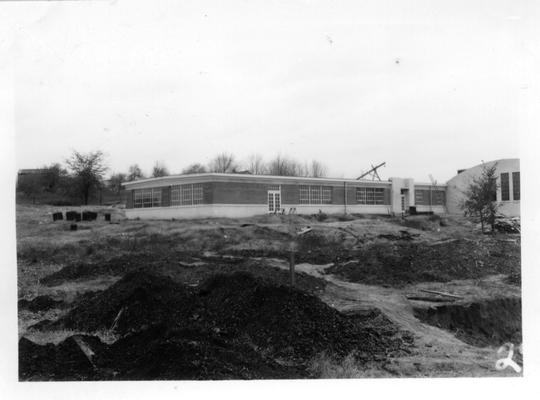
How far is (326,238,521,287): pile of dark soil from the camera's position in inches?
561

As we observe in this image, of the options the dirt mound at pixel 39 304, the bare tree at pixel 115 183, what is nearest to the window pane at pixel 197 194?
the dirt mound at pixel 39 304

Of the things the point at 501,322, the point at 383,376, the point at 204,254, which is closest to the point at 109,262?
the point at 204,254

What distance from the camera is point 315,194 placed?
3412 centimetres

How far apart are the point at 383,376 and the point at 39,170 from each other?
43461 mm

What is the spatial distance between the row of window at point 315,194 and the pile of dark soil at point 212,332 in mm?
Result: 23058

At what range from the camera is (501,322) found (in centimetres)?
1116

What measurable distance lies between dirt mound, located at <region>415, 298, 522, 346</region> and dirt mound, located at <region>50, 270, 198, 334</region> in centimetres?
576

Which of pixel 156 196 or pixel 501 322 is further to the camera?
pixel 156 196

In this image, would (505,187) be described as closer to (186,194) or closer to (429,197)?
(429,197)

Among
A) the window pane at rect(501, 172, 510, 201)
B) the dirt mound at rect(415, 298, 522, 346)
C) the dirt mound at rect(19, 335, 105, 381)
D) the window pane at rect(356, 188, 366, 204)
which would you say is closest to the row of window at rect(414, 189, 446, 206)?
the window pane at rect(356, 188, 366, 204)

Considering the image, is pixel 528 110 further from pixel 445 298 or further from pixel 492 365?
pixel 445 298

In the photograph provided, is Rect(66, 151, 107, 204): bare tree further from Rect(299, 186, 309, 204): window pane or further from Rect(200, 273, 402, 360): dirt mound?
Rect(200, 273, 402, 360): dirt mound

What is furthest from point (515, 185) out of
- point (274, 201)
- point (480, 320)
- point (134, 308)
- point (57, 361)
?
point (57, 361)

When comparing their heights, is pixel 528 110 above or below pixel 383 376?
above
